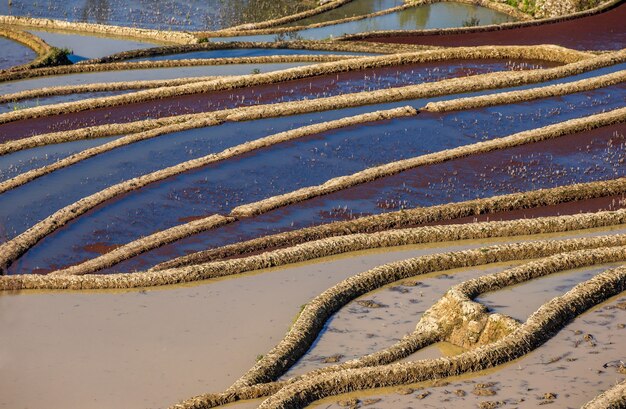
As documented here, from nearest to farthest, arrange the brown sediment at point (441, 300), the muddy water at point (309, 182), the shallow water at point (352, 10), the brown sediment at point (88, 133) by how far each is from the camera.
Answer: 1. the brown sediment at point (441, 300)
2. the muddy water at point (309, 182)
3. the brown sediment at point (88, 133)
4. the shallow water at point (352, 10)

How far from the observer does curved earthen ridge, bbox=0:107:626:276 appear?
14.6m

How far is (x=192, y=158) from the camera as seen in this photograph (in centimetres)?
1792

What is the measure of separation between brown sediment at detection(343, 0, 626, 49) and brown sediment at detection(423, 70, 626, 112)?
4.21m

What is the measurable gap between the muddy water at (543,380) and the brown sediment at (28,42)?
15.7 meters

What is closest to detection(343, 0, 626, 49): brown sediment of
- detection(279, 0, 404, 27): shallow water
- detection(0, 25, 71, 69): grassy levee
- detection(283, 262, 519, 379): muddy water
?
detection(279, 0, 404, 27): shallow water

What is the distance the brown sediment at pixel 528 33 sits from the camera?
2688 cm

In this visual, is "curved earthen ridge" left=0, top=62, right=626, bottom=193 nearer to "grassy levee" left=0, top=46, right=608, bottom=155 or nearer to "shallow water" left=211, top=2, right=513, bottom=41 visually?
"grassy levee" left=0, top=46, right=608, bottom=155

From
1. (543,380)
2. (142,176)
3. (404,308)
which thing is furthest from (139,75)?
(543,380)

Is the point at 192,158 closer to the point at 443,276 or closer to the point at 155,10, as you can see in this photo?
the point at 443,276

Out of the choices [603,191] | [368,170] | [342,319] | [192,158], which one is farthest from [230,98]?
[342,319]

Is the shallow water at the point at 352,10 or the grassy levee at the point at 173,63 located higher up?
the shallow water at the point at 352,10

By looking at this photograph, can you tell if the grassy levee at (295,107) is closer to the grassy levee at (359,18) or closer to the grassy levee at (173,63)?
the grassy levee at (173,63)

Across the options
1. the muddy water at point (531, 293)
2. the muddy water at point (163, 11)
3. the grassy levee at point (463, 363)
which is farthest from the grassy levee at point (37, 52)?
the grassy levee at point (463, 363)

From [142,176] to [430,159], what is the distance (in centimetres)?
443
